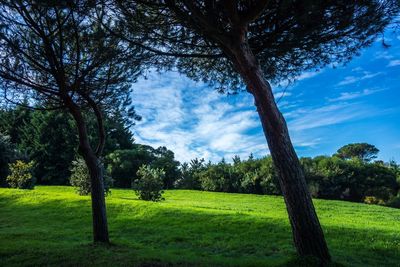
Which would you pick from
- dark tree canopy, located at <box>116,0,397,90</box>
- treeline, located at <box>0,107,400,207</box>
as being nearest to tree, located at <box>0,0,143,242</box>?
dark tree canopy, located at <box>116,0,397,90</box>

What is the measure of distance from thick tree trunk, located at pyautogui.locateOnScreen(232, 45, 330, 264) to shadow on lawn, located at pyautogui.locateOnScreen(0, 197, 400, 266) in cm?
38

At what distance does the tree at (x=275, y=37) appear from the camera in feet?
20.4

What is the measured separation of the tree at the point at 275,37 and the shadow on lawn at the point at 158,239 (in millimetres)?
1155

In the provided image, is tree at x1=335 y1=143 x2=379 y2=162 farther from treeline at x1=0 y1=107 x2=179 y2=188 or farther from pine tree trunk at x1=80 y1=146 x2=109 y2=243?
pine tree trunk at x1=80 y1=146 x2=109 y2=243

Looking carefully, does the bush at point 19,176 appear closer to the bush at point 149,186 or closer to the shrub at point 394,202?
the bush at point 149,186

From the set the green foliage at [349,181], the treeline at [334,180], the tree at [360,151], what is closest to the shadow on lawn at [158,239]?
the treeline at [334,180]

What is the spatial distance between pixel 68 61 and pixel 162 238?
229 inches

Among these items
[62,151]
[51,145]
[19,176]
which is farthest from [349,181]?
[51,145]

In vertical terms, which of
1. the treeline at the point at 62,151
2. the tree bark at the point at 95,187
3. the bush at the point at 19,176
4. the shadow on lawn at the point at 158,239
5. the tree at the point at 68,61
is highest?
the treeline at the point at 62,151

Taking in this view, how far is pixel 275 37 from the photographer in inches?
327

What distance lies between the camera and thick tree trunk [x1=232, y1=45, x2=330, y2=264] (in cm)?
609

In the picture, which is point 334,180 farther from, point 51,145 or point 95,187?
point 51,145

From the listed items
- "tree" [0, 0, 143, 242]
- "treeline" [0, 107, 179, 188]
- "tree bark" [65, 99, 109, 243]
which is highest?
"treeline" [0, 107, 179, 188]

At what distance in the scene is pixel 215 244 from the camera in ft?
34.2
